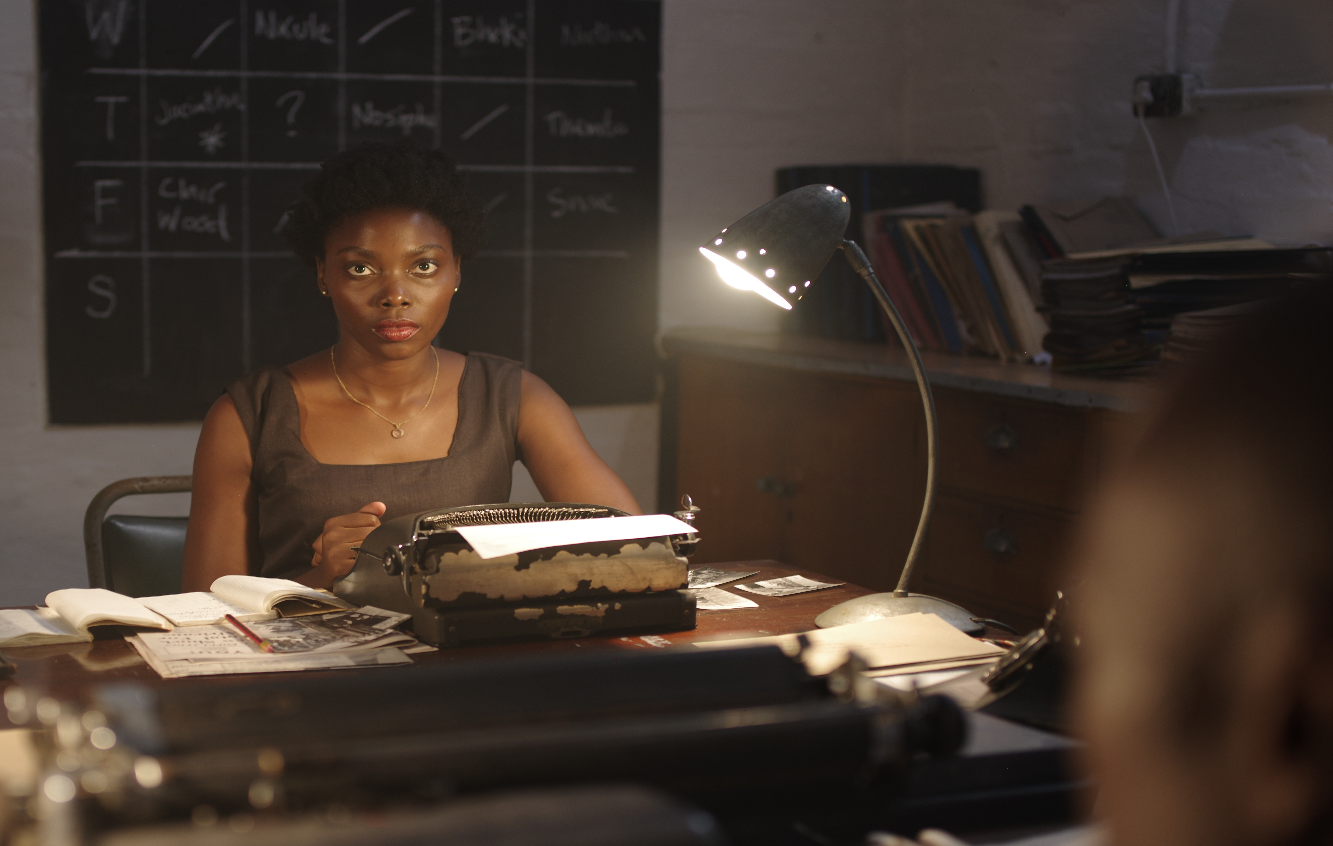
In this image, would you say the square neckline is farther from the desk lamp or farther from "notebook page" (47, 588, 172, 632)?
the desk lamp

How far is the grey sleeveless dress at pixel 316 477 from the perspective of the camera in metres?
2.07

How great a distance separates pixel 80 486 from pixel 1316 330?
332 cm

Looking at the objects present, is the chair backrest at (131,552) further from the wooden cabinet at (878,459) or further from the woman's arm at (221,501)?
the wooden cabinet at (878,459)

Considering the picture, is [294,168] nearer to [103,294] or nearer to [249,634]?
[103,294]

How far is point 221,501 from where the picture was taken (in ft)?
6.88

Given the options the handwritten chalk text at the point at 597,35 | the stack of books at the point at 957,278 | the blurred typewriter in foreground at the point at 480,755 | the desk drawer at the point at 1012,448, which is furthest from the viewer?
the handwritten chalk text at the point at 597,35

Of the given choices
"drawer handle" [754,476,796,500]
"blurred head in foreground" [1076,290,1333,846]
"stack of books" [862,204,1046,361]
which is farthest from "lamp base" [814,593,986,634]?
"drawer handle" [754,476,796,500]

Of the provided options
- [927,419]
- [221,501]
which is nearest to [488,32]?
[221,501]

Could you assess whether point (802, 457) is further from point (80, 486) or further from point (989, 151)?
point (80, 486)

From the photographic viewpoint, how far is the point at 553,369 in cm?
363

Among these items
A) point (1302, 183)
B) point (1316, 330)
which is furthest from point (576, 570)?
point (1302, 183)

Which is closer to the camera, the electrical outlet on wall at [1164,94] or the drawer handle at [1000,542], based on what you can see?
the drawer handle at [1000,542]

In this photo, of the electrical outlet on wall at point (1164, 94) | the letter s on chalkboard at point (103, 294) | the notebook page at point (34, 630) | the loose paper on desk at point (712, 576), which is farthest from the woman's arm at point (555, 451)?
the electrical outlet on wall at point (1164, 94)

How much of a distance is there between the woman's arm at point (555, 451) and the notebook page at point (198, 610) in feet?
2.47
